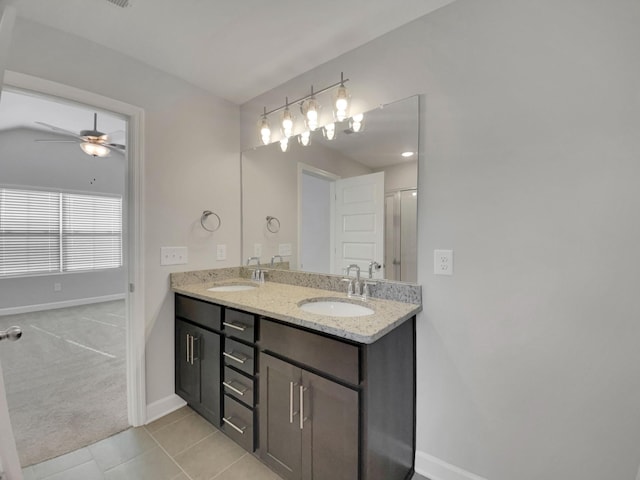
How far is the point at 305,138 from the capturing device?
6.52 feet

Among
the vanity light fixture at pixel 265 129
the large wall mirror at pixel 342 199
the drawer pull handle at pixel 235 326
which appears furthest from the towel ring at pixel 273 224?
the drawer pull handle at pixel 235 326

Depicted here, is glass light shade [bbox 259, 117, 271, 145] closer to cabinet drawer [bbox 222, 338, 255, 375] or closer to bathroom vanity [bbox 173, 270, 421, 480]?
bathroom vanity [bbox 173, 270, 421, 480]

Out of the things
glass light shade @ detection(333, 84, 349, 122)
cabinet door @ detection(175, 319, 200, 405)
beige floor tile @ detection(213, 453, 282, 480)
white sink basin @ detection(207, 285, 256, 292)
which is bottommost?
beige floor tile @ detection(213, 453, 282, 480)

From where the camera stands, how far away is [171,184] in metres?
2.02

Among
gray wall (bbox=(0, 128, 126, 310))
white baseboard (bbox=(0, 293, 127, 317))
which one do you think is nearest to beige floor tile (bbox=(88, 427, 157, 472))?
gray wall (bbox=(0, 128, 126, 310))

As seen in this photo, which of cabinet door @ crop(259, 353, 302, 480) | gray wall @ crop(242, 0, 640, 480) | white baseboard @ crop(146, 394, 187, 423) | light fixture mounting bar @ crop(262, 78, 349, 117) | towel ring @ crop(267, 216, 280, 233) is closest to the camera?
gray wall @ crop(242, 0, 640, 480)

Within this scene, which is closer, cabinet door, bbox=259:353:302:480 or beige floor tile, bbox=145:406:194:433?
cabinet door, bbox=259:353:302:480

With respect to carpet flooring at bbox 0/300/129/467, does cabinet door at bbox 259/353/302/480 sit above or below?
above

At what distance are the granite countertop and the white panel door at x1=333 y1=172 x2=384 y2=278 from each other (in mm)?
239

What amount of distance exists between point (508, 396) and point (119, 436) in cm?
222

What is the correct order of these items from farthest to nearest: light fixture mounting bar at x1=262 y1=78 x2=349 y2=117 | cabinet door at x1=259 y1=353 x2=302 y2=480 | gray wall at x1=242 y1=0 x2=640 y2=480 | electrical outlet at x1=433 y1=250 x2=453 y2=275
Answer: light fixture mounting bar at x1=262 y1=78 x2=349 y2=117 → electrical outlet at x1=433 y1=250 x2=453 y2=275 → cabinet door at x1=259 y1=353 x2=302 y2=480 → gray wall at x1=242 y1=0 x2=640 y2=480

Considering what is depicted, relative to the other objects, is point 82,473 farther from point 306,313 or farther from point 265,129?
point 265,129

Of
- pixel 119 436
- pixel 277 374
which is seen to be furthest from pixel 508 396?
pixel 119 436

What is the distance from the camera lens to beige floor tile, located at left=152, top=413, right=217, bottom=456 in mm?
1661
